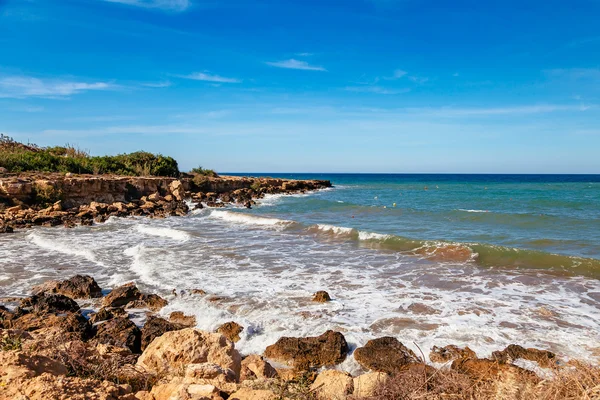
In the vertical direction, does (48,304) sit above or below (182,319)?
above

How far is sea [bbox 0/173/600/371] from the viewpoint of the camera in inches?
316

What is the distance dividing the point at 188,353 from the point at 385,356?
3187 mm

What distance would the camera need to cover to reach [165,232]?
19.9 meters

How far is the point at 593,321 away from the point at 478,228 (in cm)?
1392

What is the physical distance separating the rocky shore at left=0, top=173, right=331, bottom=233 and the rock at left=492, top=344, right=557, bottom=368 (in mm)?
20477

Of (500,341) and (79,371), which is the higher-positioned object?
(79,371)

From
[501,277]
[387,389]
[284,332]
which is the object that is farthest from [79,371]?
[501,277]

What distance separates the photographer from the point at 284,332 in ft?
25.7

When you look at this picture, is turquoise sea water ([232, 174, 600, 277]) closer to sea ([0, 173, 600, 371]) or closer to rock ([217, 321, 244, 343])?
sea ([0, 173, 600, 371])

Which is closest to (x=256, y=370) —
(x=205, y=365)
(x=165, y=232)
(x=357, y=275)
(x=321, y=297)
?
(x=205, y=365)

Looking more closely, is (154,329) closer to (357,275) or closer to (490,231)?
(357,275)

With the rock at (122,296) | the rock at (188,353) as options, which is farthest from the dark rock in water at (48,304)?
the rock at (188,353)

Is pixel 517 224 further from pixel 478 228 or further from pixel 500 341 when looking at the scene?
pixel 500 341

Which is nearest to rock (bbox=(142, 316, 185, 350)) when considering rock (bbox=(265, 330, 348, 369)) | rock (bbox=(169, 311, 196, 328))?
rock (bbox=(169, 311, 196, 328))
